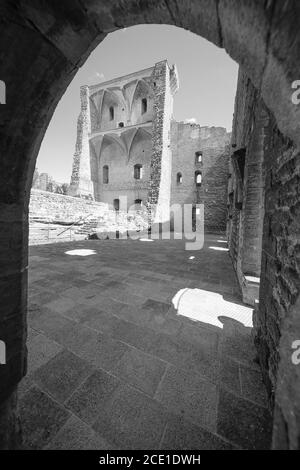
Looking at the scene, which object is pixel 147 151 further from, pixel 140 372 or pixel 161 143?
pixel 140 372

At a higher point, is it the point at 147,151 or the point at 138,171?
the point at 147,151

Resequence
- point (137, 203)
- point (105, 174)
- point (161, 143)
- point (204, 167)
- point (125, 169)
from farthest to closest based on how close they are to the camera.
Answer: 1. point (105, 174)
2. point (125, 169)
3. point (137, 203)
4. point (204, 167)
5. point (161, 143)

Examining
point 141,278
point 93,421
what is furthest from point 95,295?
point 93,421

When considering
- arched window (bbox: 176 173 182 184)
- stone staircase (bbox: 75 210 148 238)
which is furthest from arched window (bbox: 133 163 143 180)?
stone staircase (bbox: 75 210 148 238)

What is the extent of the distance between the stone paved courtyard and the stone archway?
40 centimetres

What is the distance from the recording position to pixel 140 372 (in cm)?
154

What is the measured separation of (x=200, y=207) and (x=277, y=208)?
15360 mm

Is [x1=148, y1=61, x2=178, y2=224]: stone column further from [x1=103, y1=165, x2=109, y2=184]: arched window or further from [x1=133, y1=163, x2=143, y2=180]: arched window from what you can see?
[x1=103, y1=165, x2=109, y2=184]: arched window

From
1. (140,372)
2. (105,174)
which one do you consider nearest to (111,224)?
(140,372)

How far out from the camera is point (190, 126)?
55.2 ft

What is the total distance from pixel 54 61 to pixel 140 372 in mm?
2090

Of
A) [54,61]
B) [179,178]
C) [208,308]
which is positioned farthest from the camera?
[179,178]

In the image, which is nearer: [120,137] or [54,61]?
[54,61]

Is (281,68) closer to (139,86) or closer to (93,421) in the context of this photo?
(93,421)
